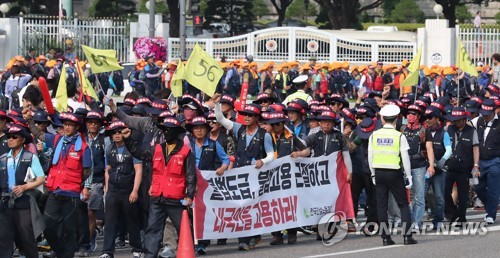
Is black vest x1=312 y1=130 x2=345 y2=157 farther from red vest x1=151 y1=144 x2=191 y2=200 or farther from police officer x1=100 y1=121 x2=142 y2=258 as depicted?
red vest x1=151 y1=144 x2=191 y2=200

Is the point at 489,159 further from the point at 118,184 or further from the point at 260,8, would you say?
the point at 260,8

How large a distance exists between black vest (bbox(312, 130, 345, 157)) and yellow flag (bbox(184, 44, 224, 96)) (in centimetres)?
171

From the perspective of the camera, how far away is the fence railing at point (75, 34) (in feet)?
141

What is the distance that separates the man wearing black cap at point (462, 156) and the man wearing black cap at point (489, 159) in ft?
0.61

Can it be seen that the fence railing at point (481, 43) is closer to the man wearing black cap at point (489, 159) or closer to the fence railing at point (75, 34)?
the fence railing at point (75, 34)

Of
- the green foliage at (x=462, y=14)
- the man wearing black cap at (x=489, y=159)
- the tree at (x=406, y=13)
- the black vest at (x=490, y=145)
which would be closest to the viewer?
the man wearing black cap at (x=489, y=159)

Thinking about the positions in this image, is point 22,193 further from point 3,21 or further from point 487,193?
point 3,21

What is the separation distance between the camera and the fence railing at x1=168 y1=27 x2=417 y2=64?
146 feet

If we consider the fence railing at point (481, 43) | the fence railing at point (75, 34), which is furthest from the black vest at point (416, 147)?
the fence railing at point (481, 43)

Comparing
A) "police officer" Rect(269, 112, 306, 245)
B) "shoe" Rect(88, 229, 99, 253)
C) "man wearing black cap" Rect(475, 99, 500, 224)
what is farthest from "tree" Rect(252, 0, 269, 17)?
"shoe" Rect(88, 229, 99, 253)

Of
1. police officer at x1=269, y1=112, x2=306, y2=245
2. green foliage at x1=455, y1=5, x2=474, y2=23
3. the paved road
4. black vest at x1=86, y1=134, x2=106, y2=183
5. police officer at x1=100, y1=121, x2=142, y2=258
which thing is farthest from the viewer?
green foliage at x1=455, y1=5, x2=474, y2=23

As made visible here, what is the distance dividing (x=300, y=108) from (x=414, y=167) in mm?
1785

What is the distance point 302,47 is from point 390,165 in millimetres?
29771

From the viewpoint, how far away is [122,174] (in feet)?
47.0
